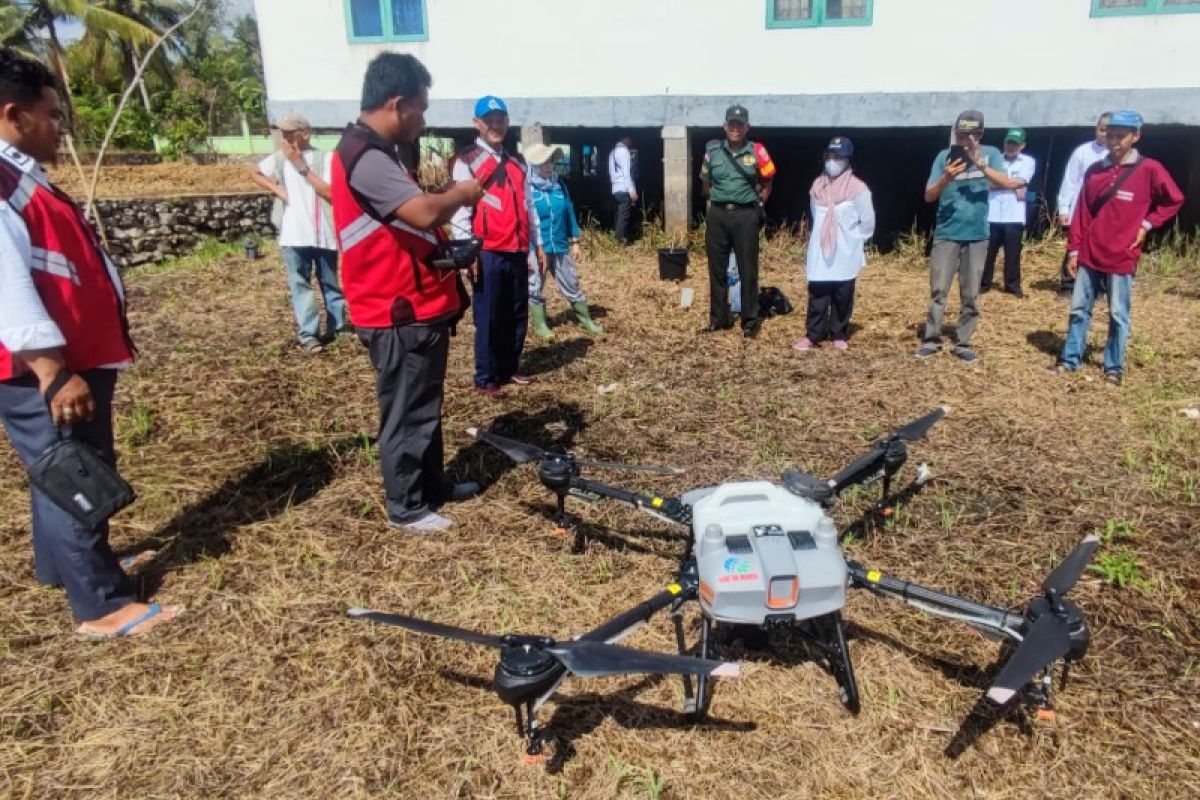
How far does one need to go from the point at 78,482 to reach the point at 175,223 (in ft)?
32.8

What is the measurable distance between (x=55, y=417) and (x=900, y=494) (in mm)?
3524

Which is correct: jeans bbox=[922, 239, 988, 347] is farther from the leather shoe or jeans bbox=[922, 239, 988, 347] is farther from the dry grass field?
the leather shoe

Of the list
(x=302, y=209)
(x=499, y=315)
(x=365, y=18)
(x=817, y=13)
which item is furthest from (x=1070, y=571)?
(x=365, y=18)

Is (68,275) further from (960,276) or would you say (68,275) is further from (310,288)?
(960,276)

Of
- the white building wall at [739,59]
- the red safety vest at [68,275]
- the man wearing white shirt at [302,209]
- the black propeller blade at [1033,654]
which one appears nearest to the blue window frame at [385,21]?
the white building wall at [739,59]

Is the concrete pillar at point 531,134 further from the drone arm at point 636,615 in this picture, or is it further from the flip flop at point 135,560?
the drone arm at point 636,615

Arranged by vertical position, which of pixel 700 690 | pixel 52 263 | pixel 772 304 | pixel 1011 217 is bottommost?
pixel 700 690

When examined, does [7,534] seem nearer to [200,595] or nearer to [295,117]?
[200,595]

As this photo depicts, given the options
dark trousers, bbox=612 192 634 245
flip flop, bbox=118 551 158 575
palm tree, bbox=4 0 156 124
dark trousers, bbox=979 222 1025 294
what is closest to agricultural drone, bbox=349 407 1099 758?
flip flop, bbox=118 551 158 575

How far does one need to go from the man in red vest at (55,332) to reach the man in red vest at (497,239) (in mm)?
2316

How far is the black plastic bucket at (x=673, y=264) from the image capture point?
29.3 feet

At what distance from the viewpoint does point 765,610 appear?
2285 millimetres

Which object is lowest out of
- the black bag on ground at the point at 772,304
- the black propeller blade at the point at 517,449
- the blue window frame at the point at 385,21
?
the black bag on ground at the point at 772,304

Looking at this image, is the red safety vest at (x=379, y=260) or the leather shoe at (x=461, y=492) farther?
the leather shoe at (x=461, y=492)
